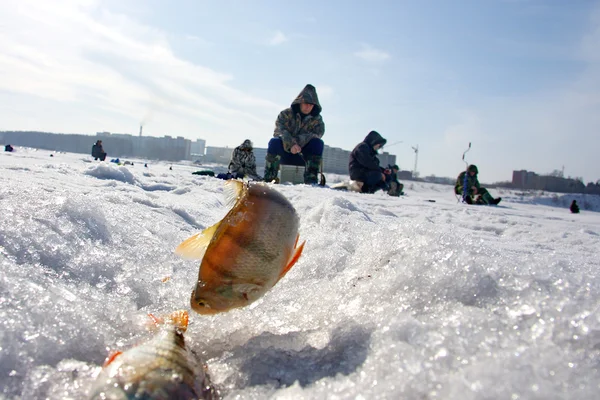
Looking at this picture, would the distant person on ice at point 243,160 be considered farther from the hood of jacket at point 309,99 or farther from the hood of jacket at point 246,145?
the hood of jacket at point 309,99

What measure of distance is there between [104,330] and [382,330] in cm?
81

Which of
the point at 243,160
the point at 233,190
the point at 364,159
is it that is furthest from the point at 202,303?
the point at 243,160

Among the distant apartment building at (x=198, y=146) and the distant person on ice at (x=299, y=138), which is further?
the distant apartment building at (x=198, y=146)

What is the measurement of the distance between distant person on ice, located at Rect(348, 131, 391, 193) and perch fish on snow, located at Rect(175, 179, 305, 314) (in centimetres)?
940

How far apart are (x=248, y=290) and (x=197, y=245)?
0.77 feet

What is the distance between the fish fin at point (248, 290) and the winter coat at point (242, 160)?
10.0 meters

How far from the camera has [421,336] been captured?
1.02 m

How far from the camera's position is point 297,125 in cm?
984

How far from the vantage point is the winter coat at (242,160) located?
36.7 feet

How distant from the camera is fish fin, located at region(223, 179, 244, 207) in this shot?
Answer: 1.24 m

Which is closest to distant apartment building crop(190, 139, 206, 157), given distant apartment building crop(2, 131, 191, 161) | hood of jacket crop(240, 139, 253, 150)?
distant apartment building crop(2, 131, 191, 161)

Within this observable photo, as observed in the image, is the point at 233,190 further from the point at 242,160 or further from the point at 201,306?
the point at 242,160

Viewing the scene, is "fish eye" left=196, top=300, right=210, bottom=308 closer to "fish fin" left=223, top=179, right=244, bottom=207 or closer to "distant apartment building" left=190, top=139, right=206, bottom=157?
"fish fin" left=223, top=179, right=244, bottom=207

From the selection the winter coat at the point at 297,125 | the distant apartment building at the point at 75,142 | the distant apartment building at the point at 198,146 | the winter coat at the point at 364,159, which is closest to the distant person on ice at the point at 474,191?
the winter coat at the point at 364,159
